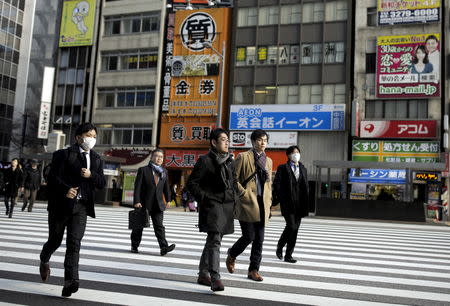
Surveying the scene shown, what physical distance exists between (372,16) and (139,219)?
30.3 m

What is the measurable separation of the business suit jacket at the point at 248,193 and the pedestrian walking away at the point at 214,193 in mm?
501

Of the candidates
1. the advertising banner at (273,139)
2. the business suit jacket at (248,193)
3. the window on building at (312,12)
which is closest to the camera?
the business suit jacket at (248,193)

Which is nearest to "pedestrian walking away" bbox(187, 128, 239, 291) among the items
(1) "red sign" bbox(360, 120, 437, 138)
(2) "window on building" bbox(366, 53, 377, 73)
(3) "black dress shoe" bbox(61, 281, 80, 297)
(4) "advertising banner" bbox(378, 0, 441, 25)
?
(3) "black dress shoe" bbox(61, 281, 80, 297)

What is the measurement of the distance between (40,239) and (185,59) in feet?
98.1

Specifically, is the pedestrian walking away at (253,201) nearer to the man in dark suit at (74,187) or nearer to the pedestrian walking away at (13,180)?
the man in dark suit at (74,187)

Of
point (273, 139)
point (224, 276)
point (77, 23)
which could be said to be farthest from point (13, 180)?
point (77, 23)

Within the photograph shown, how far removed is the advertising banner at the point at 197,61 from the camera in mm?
36688

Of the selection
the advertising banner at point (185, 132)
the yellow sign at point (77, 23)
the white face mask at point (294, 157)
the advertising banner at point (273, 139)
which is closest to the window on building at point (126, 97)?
the advertising banner at point (185, 132)

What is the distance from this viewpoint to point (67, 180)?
16.1 ft

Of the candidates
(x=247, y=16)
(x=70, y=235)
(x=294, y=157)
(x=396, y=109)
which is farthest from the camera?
(x=247, y=16)

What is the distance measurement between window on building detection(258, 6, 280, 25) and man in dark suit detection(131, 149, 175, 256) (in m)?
29.7

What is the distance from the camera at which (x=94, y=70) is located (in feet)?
136

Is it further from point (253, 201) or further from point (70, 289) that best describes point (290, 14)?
point (70, 289)

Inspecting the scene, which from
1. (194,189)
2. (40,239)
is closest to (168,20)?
(40,239)
